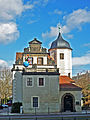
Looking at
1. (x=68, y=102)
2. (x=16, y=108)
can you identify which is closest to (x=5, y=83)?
(x=16, y=108)

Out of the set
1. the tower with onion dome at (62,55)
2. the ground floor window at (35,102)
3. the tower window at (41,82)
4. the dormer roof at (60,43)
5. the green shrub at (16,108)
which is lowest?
the green shrub at (16,108)

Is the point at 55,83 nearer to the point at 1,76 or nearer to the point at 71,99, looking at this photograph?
the point at 71,99

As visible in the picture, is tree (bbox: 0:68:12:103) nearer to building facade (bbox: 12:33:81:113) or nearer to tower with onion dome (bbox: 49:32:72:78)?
tower with onion dome (bbox: 49:32:72:78)

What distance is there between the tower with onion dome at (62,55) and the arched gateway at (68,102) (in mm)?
10203

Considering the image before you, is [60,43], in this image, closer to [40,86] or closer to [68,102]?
[40,86]

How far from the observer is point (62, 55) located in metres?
46.7

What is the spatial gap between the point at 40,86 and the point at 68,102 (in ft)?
18.4

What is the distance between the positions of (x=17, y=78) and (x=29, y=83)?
189 inches

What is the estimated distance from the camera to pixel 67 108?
37406 millimetres

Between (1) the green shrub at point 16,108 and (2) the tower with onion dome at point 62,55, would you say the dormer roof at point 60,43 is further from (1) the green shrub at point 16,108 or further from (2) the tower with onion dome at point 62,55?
(1) the green shrub at point 16,108

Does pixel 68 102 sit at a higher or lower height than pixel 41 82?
lower

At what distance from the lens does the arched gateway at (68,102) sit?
122 ft

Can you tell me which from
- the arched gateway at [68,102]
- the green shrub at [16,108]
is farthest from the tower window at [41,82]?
the green shrub at [16,108]

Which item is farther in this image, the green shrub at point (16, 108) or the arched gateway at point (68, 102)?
the arched gateway at point (68, 102)
